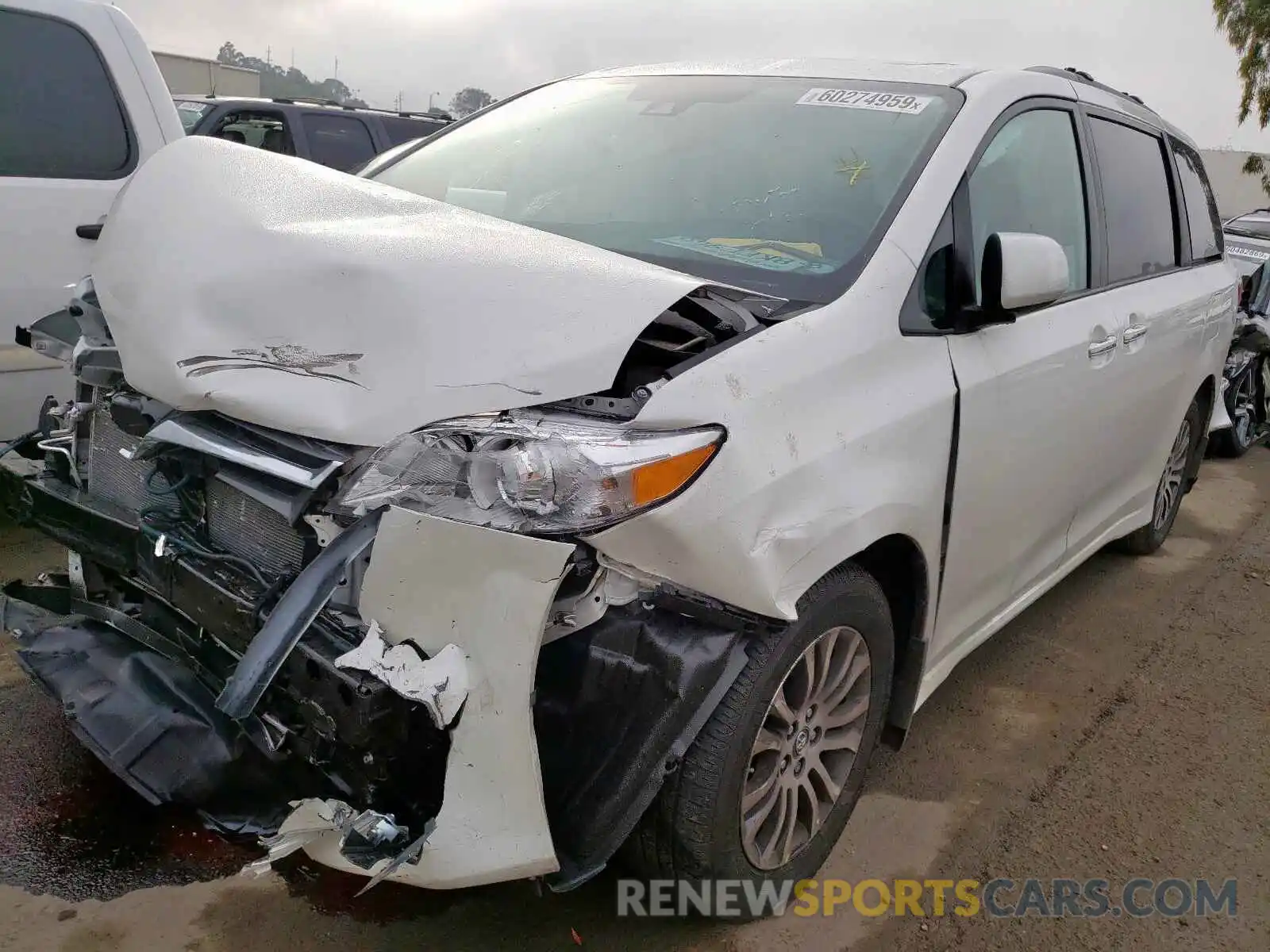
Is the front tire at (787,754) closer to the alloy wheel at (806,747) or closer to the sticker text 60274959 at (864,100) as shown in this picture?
the alloy wheel at (806,747)

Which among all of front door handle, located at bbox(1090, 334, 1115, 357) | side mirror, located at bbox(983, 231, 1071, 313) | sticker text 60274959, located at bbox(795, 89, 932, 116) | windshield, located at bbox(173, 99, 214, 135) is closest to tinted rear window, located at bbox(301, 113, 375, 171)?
windshield, located at bbox(173, 99, 214, 135)

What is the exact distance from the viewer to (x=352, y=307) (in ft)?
6.65

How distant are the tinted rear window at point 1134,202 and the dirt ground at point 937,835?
59.2 inches

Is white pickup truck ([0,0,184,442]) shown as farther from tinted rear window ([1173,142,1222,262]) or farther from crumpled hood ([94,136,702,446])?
tinted rear window ([1173,142,1222,262])

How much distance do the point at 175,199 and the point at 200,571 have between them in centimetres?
91

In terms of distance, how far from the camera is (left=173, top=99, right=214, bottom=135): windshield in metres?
8.47

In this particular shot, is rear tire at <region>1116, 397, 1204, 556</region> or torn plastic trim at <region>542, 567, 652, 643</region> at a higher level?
torn plastic trim at <region>542, 567, 652, 643</region>

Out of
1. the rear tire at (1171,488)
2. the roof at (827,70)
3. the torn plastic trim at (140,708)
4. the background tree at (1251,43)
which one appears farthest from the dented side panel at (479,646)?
the background tree at (1251,43)

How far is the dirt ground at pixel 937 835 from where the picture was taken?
231cm

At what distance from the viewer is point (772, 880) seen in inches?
A: 92.9

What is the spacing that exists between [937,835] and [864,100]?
2045 millimetres

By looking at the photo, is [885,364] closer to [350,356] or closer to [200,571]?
[350,356]

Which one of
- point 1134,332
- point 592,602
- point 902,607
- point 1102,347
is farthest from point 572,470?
point 1134,332

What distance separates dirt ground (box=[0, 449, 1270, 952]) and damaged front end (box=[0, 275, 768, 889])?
396mm
